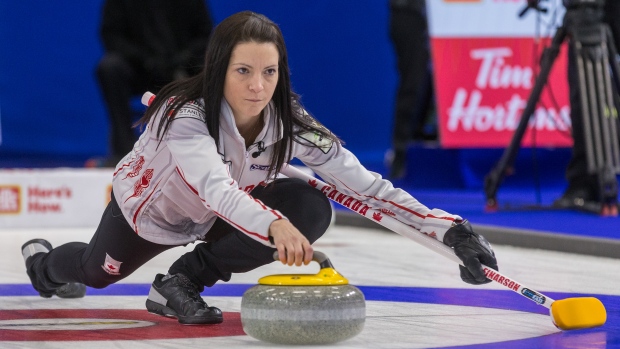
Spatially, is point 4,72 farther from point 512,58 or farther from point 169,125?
point 169,125

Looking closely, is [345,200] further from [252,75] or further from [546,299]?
[546,299]

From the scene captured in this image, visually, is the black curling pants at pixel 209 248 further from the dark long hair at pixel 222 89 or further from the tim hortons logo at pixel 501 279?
the tim hortons logo at pixel 501 279

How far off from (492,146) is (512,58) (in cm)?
54

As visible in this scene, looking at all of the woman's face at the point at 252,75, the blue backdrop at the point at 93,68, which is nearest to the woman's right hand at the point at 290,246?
the woman's face at the point at 252,75

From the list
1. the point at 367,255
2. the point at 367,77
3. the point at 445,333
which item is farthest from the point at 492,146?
the point at 445,333

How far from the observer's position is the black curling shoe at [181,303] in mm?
2580

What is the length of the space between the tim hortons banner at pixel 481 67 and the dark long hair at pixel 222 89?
3.90 meters

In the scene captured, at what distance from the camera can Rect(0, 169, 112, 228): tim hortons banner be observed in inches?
214

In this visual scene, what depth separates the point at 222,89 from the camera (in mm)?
2498

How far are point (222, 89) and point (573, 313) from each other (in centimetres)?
94

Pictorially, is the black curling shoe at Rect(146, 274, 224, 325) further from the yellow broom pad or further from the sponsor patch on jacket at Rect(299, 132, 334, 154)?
the yellow broom pad

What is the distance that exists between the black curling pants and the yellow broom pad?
612 mm

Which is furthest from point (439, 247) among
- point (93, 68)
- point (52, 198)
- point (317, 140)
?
point (93, 68)

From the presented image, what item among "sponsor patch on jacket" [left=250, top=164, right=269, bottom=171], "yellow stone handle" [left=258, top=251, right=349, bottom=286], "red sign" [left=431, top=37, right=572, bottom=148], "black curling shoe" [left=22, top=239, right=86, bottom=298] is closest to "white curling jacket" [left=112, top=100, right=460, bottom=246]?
"sponsor patch on jacket" [left=250, top=164, right=269, bottom=171]
